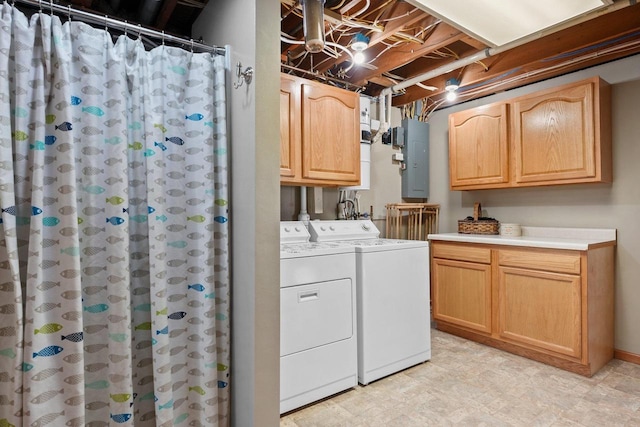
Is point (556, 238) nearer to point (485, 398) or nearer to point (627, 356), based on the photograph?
point (627, 356)

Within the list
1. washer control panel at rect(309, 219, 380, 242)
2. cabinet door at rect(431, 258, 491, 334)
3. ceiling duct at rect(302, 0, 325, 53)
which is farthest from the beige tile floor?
ceiling duct at rect(302, 0, 325, 53)

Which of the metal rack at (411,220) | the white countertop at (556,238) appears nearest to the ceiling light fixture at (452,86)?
the metal rack at (411,220)

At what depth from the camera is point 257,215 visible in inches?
60.8

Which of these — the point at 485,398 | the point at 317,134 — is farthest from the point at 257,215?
the point at 485,398

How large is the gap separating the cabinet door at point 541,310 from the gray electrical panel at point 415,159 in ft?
4.43

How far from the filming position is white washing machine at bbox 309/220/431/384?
2361 mm

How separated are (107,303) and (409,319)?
1957 mm

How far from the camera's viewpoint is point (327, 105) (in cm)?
274

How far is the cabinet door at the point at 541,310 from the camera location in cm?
248

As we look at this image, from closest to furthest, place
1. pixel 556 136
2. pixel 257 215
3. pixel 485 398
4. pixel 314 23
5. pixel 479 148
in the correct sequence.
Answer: pixel 257 215 → pixel 314 23 → pixel 485 398 → pixel 556 136 → pixel 479 148

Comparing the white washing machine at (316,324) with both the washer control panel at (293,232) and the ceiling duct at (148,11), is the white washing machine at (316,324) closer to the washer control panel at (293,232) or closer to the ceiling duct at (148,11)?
the washer control panel at (293,232)

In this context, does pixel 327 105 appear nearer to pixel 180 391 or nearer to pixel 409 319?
pixel 409 319

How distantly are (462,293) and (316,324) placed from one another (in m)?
1.65

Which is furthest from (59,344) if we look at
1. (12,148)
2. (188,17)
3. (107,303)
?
(188,17)
